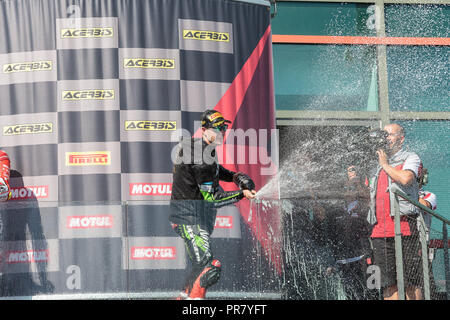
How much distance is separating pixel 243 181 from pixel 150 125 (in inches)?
49.0

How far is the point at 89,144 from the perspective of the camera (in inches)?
263

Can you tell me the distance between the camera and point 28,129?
6758 millimetres

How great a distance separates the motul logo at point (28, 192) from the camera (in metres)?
6.66

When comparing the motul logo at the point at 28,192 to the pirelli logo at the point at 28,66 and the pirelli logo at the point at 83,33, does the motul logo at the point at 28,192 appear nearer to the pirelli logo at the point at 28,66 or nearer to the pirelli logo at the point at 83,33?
the pirelli logo at the point at 28,66

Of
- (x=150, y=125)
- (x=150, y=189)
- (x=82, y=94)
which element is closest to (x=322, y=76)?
(x=150, y=125)

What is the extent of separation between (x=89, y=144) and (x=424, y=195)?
3569 millimetres

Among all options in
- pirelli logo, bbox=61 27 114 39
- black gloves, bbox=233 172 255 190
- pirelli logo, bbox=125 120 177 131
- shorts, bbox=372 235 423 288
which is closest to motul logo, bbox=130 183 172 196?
pirelli logo, bbox=125 120 177 131

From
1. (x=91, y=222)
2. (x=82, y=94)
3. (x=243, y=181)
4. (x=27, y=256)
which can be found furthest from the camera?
(x=82, y=94)

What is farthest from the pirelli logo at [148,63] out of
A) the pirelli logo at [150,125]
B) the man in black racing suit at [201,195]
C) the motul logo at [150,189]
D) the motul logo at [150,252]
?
the motul logo at [150,252]

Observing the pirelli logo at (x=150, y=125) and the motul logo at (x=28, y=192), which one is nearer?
the motul logo at (x=28, y=192)

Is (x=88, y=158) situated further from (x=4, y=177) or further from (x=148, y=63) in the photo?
(x=148, y=63)

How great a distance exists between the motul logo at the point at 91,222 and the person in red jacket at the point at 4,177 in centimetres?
114

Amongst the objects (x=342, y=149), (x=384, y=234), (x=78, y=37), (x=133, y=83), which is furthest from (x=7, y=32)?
(x=342, y=149)
